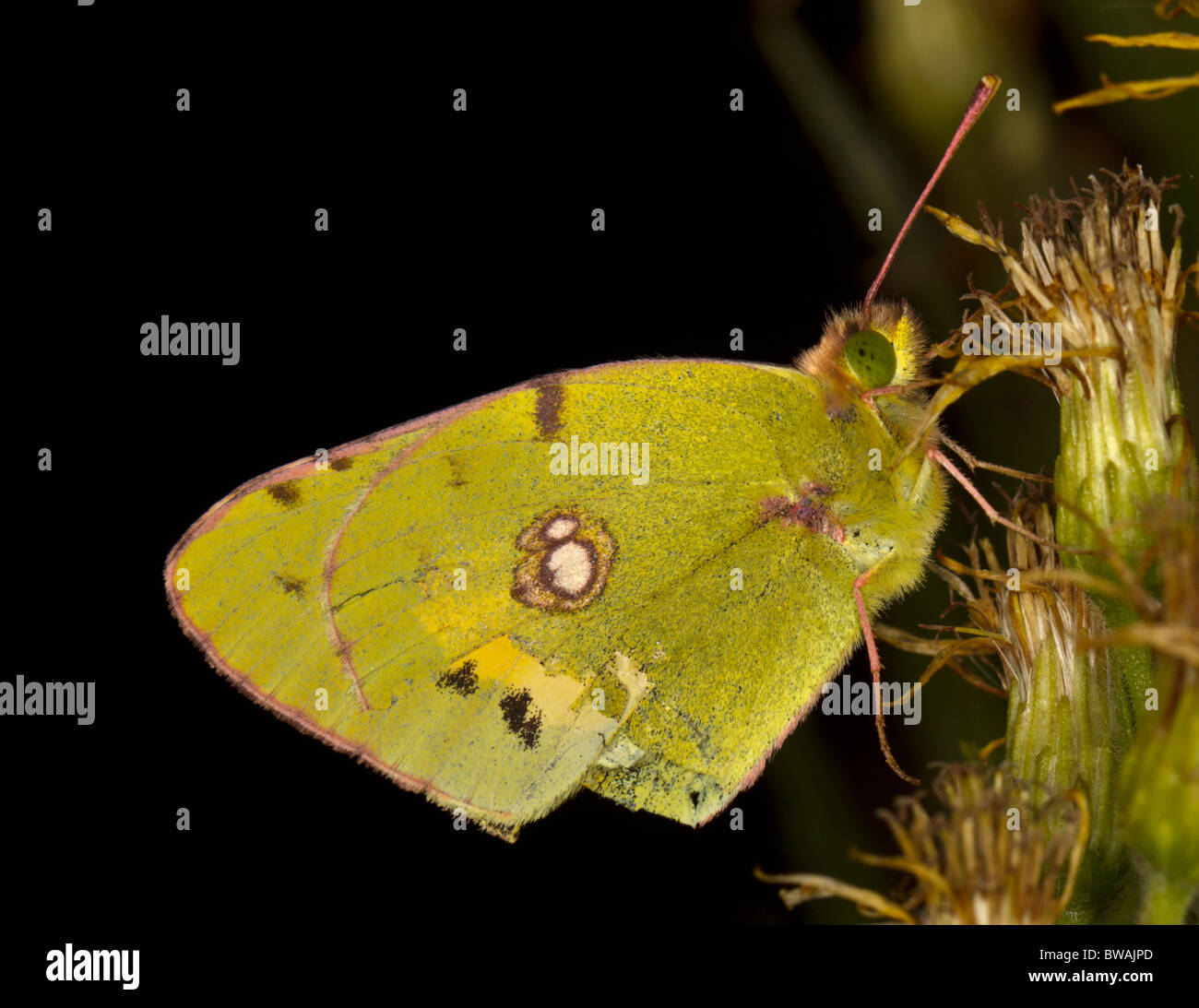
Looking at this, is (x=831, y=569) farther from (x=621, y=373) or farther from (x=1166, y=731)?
(x=1166, y=731)

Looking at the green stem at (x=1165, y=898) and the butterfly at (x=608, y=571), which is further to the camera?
the butterfly at (x=608, y=571)

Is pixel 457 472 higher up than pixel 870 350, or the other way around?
pixel 870 350

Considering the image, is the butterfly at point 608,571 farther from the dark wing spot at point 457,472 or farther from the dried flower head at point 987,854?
the dried flower head at point 987,854

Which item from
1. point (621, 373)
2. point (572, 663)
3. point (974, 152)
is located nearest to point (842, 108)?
point (974, 152)

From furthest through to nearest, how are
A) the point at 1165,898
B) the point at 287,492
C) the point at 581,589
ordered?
1. the point at 581,589
2. the point at 287,492
3. the point at 1165,898

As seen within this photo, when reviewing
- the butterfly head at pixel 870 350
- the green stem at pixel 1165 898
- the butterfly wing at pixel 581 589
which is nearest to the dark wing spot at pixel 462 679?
the butterfly wing at pixel 581 589

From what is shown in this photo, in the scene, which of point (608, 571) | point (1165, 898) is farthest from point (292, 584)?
point (1165, 898)

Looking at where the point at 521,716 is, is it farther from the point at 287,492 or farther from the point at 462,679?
the point at 287,492
